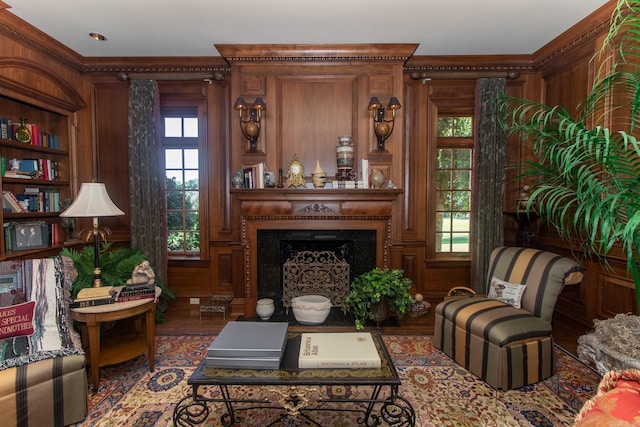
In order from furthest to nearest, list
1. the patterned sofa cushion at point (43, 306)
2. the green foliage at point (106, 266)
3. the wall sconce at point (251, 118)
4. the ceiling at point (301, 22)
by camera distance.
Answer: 1. the wall sconce at point (251, 118)
2. the green foliage at point (106, 266)
3. the ceiling at point (301, 22)
4. the patterned sofa cushion at point (43, 306)

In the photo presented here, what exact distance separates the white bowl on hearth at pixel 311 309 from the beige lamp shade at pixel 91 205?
1.88m

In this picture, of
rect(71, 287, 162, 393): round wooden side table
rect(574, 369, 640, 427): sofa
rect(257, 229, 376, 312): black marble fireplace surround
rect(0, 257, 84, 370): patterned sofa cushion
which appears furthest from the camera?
rect(257, 229, 376, 312): black marble fireplace surround

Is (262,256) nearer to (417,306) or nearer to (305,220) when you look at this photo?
(305,220)

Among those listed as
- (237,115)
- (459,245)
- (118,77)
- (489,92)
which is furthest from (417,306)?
(118,77)

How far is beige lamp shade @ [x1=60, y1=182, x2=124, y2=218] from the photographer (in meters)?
2.57

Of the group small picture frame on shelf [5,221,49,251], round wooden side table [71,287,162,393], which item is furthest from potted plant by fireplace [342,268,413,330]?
small picture frame on shelf [5,221,49,251]

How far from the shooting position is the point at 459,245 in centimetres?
443

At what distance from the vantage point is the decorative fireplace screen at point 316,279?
3.82 meters

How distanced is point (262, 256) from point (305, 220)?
0.65 metres

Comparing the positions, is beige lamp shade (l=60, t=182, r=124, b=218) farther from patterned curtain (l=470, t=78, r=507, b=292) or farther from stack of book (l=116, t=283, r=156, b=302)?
patterned curtain (l=470, t=78, r=507, b=292)

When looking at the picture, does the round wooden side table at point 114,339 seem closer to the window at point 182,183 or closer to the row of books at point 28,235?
the row of books at point 28,235

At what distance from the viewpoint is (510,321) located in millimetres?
2418

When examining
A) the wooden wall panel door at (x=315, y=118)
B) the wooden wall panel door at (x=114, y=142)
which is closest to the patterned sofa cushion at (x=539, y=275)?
the wooden wall panel door at (x=315, y=118)

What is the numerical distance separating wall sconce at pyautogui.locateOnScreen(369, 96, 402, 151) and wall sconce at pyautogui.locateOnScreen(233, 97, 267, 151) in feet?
3.90
